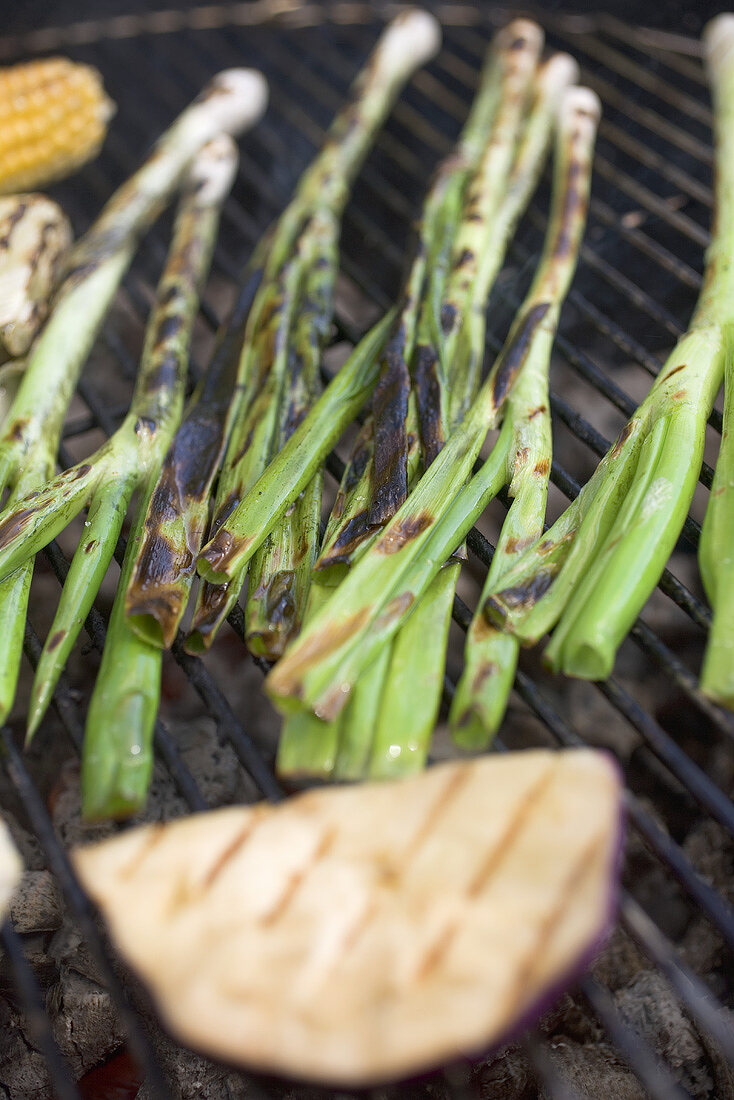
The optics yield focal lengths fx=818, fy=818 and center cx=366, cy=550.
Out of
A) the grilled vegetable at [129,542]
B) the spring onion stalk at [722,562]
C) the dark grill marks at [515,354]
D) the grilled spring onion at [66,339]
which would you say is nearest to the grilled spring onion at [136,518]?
the grilled vegetable at [129,542]

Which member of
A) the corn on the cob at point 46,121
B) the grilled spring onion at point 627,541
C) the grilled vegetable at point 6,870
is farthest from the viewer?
the corn on the cob at point 46,121

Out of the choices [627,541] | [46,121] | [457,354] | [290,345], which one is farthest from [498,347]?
[46,121]

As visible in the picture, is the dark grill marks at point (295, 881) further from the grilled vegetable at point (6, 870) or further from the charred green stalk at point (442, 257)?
the charred green stalk at point (442, 257)

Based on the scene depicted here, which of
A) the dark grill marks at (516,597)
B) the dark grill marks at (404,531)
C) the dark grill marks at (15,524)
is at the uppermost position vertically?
the dark grill marks at (516,597)

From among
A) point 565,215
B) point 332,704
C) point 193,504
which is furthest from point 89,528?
point 565,215

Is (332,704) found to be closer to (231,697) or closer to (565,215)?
(231,697)
